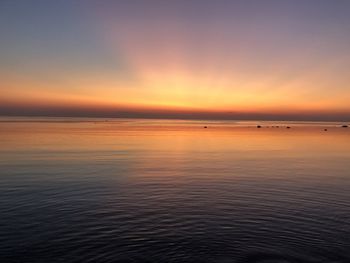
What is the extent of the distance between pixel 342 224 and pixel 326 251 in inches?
155

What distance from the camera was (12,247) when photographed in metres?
12.8

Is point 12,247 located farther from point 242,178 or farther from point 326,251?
point 242,178

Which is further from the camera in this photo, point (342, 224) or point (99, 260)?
point (342, 224)

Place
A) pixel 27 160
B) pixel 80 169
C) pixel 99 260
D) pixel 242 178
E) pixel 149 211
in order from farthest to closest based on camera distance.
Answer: pixel 27 160 < pixel 80 169 < pixel 242 178 < pixel 149 211 < pixel 99 260

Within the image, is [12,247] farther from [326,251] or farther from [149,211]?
[326,251]

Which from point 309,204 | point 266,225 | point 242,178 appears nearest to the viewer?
point 266,225

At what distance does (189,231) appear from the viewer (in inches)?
591

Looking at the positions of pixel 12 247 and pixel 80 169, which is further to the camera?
Result: pixel 80 169

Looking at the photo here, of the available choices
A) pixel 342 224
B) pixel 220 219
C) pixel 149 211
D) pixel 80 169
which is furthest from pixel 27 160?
pixel 342 224

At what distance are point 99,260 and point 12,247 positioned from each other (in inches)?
143

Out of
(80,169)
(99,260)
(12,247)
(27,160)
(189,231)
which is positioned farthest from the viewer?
(27,160)

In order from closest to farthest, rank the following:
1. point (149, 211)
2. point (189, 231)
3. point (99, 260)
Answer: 1. point (99, 260)
2. point (189, 231)
3. point (149, 211)

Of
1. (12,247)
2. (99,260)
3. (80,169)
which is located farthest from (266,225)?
(80,169)

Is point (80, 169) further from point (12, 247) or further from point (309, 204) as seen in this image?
point (309, 204)
